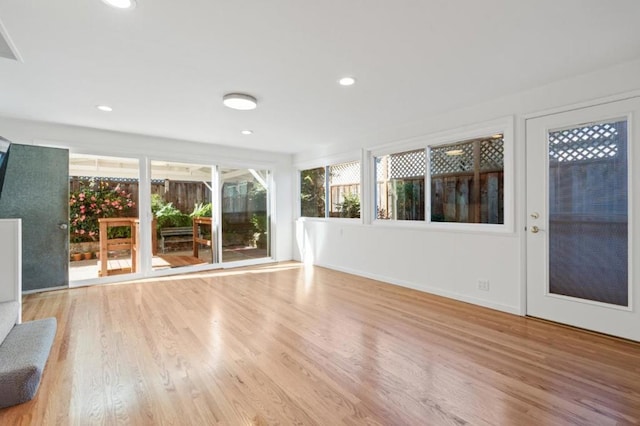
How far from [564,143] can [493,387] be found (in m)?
2.37

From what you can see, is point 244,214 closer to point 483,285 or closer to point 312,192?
point 312,192

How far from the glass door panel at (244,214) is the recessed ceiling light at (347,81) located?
353 cm

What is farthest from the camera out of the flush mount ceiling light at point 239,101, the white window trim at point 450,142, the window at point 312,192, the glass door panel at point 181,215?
the window at point 312,192

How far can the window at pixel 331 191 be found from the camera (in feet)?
17.6

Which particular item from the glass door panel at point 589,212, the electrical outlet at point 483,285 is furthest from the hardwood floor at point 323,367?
the glass door panel at point 589,212

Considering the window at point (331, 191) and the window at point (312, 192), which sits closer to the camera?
the window at point (331, 191)

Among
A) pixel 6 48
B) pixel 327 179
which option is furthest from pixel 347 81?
pixel 327 179

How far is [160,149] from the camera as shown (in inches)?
199

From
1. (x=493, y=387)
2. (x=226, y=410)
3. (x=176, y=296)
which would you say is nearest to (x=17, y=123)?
(x=176, y=296)

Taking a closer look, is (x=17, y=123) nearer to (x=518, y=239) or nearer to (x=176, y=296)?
(x=176, y=296)

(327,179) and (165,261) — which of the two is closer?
(165,261)

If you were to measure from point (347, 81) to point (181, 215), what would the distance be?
4125mm

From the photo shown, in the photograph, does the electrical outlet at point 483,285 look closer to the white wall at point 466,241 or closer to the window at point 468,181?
the white wall at point 466,241

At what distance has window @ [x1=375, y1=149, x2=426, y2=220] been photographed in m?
4.30
